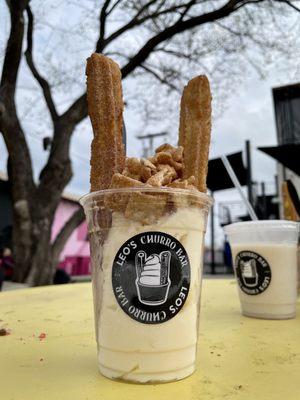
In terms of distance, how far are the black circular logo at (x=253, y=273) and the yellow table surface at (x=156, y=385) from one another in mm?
72

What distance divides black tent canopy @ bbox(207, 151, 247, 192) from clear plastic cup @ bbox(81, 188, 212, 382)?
7.95 m

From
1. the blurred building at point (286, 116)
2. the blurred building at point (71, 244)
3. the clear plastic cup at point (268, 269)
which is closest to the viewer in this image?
the clear plastic cup at point (268, 269)

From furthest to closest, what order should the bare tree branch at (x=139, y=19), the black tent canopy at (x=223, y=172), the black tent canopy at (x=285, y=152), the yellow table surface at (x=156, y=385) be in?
the black tent canopy at (x=223, y=172), the bare tree branch at (x=139, y=19), the black tent canopy at (x=285, y=152), the yellow table surface at (x=156, y=385)

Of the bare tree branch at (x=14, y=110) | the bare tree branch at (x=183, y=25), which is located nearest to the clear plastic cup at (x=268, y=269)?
the bare tree branch at (x=14, y=110)

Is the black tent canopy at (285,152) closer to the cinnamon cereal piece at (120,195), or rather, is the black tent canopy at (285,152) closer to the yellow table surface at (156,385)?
the yellow table surface at (156,385)

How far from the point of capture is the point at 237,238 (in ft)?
3.17

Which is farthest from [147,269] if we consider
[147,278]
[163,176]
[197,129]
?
[197,129]

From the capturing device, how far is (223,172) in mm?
9828

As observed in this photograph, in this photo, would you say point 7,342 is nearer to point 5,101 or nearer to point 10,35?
point 5,101

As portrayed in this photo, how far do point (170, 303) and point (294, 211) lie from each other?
822 mm

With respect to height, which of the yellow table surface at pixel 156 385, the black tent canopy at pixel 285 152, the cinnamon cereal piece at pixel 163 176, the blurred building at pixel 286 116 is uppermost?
the blurred building at pixel 286 116

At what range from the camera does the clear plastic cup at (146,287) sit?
0.50 metres

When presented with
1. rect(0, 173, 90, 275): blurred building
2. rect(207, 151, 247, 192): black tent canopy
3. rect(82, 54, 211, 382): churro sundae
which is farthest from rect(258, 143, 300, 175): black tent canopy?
rect(0, 173, 90, 275): blurred building

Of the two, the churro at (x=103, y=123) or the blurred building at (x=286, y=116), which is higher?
the blurred building at (x=286, y=116)
